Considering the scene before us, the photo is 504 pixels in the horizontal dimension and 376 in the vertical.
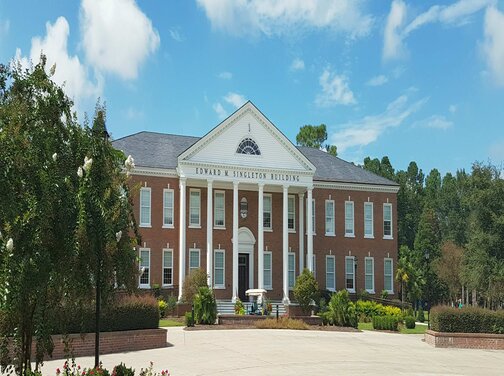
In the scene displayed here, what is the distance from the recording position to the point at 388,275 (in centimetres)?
4916

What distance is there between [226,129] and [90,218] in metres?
32.0

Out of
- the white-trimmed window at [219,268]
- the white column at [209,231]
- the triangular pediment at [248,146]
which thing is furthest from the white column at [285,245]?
the white column at [209,231]

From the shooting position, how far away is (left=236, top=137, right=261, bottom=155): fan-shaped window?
43.3 m

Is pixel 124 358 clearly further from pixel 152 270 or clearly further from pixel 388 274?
pixel 388 274

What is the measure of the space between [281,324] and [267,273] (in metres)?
14.0

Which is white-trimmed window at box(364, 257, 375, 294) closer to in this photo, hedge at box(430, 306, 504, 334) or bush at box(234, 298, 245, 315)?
bush at box(234, 298, 245, 315)

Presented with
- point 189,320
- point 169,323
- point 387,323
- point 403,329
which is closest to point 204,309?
point 189,320

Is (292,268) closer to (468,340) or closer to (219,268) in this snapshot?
(219,268)

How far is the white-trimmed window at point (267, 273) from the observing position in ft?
Answer: 150

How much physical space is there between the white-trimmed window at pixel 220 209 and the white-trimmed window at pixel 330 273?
829 cm

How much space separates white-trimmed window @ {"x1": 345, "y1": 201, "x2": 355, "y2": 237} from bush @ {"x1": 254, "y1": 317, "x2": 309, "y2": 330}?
55.5ft

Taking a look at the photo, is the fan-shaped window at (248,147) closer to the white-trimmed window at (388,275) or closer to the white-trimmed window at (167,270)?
the white-trimmed window at (167,270)

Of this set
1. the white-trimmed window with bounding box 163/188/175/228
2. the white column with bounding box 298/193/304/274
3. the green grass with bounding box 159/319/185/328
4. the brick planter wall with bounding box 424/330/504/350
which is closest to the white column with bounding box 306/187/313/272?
the white column with bounding box 298/193/304/274

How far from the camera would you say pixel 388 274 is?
161 feet
